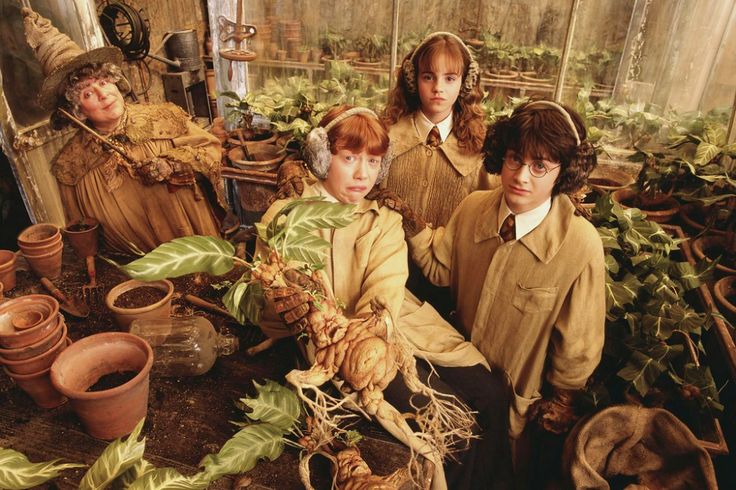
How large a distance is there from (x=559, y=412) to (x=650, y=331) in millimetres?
597

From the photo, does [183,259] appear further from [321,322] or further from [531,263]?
[531,263]

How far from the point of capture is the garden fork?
217cm

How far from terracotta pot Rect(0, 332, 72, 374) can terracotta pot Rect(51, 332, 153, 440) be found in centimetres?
14

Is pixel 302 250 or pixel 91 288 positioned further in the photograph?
pixel 91 288

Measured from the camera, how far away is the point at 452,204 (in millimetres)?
2637

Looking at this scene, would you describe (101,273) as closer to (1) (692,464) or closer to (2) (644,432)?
(2) (644,432)

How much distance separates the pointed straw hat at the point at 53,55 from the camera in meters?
2.34

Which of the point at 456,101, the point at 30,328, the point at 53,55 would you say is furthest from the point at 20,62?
the point at 456,101

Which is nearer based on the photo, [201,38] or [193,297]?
[193,297]

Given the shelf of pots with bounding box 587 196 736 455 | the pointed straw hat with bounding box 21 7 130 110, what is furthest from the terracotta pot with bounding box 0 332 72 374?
the shelf of pots with bounding box 587 196 736 455

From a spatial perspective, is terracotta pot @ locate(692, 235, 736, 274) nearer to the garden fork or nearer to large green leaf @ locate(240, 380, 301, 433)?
large green leaf @ locate(240, 380, 301, 433)

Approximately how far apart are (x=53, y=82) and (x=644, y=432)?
133 inches

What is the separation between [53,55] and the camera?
239 centimetres

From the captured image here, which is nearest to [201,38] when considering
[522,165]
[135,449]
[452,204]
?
[452,204]
